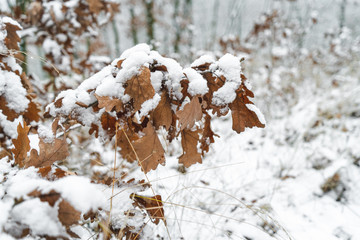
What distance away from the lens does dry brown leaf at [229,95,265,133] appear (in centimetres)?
74

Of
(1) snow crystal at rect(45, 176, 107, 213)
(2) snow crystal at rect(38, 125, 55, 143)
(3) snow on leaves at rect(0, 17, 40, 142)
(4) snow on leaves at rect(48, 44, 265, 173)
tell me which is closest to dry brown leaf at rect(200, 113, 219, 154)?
(4) snow on leaves at rect(48, 44, 265, 173)

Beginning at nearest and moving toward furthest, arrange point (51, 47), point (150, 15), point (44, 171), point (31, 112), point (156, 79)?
point (44, 171) < point (156, 79) < point (31, 112) < point (51, 47) < point (150, 15)

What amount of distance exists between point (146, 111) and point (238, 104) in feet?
1.06

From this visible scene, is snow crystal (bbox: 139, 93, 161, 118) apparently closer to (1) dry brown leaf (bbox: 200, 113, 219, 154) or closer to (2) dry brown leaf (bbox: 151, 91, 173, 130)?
(2) dry brown leaf (bbox: 151, 91, 173, 130)

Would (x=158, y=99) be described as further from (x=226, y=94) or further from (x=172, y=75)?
(x=226, y=94)

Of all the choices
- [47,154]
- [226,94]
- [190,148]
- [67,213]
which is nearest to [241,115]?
[226,94]

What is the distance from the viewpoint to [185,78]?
75cm

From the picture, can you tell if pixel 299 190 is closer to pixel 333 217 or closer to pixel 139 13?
pixel 333 217

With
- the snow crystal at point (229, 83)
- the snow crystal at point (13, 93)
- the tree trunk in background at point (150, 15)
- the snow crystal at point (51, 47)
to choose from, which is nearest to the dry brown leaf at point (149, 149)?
the snow crystal at point (229, 83)

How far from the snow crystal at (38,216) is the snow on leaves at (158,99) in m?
0.32

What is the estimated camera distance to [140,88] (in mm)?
693

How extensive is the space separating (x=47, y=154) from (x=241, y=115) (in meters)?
0.70

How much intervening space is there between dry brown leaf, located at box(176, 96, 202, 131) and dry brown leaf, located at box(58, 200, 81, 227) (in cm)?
36

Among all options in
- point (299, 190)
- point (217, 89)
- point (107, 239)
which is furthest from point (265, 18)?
point (107, 239)
